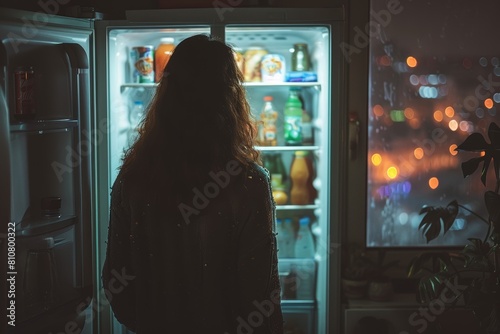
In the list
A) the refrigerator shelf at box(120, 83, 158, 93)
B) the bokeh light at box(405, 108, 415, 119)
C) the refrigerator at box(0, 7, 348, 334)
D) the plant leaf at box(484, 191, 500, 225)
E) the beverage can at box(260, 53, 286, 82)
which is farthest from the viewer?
the bokeh light at box(405, 108, 415, 119)

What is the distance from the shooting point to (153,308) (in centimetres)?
167

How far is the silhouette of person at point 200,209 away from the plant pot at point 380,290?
1306mm

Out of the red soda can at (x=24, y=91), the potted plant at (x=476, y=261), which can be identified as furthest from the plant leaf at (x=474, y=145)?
the red soda can at (x=24, y=91)

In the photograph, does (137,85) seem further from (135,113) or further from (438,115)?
(438,115)

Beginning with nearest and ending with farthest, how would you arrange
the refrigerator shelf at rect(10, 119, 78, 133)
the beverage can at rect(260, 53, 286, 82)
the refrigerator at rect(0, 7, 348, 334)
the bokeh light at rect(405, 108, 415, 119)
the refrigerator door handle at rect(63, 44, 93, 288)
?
1. the refrigerator shelf at rect(10, 119, 78, 133)
2. the refrigerator at rect(0, 7, 348, 334)
3. the refrigerator door handle at rect(63, 44, 93, 288)
4. the beverage can at rect(260, 53, 286, 82)
5. the bokeh light at rect(405, 108, 415, 119)

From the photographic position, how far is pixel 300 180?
9.64 ft

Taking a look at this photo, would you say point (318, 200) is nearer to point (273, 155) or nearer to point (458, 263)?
point (273, 155)

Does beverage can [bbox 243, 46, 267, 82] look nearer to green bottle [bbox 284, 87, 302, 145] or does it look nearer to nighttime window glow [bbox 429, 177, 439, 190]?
green bottle [bbox 284, 87, 302, 145]

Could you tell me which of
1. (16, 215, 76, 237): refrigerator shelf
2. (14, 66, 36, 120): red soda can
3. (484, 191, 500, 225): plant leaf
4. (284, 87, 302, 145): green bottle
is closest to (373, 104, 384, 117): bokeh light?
(284, 87, 302, 145): green bottle

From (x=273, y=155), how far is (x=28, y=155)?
121 cm

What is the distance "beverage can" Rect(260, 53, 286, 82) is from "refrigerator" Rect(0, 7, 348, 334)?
18mm

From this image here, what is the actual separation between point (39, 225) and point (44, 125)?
12.3 inches

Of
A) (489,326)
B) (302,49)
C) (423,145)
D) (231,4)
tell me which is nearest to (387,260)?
(423,145)

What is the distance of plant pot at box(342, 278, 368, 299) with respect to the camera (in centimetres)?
287
